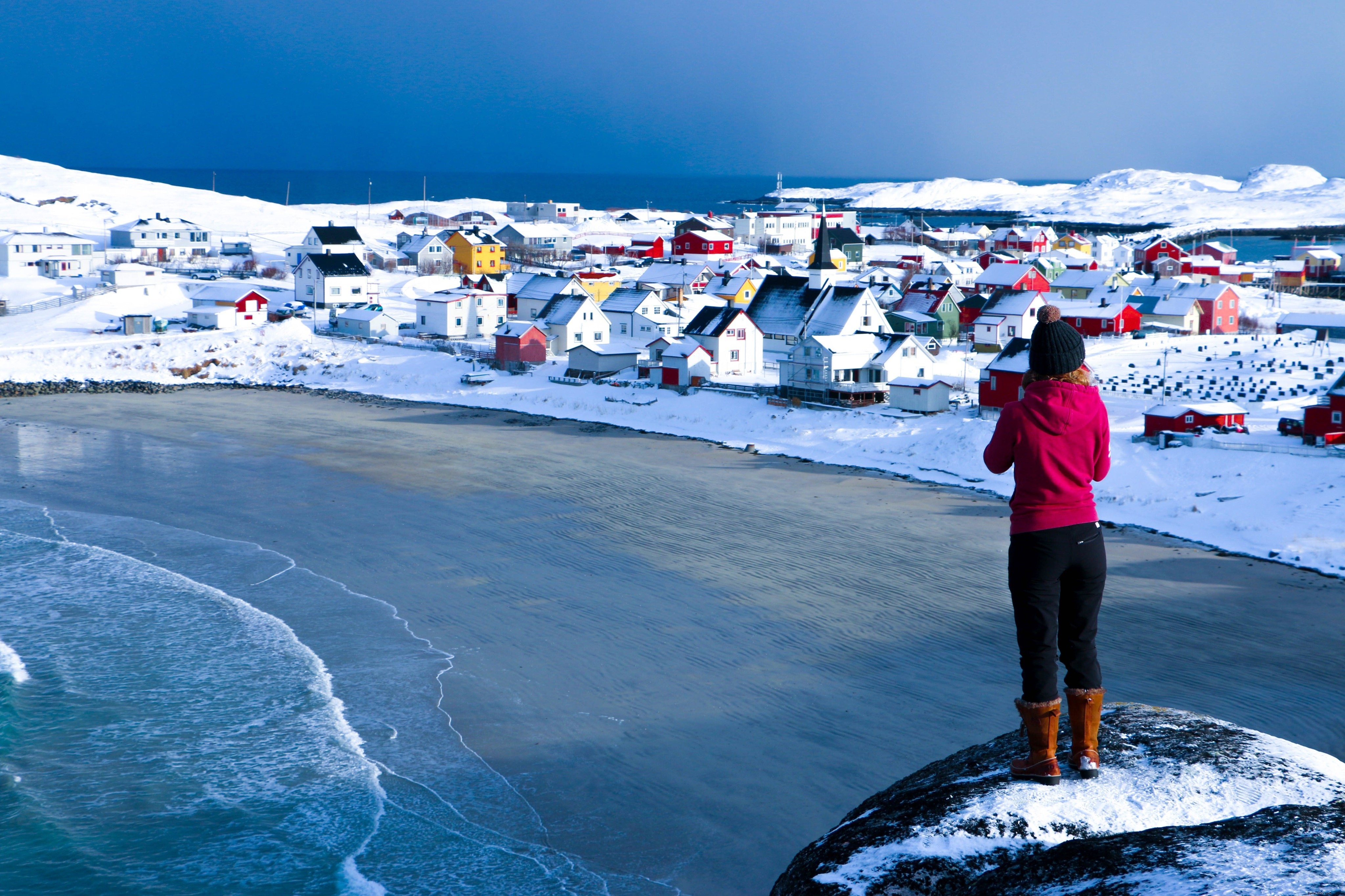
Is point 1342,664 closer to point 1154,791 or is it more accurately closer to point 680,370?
point 1154,791

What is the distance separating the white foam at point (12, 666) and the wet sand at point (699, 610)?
15.1 feet

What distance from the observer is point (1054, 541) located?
413 cm

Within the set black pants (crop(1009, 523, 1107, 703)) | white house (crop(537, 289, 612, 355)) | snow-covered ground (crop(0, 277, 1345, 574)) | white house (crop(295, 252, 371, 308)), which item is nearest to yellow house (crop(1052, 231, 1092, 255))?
snow-covered ground (crop(0, 277, 1345, 574))

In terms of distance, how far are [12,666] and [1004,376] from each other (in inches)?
886

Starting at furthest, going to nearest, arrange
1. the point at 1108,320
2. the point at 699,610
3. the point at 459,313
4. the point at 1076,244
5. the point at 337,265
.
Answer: the point at 1076,244 < the point at 337,265 < the point at 459,313 < the point at 1108,320 < the point at 699,610

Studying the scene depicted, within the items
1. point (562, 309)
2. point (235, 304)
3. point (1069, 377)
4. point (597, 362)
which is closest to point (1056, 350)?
point (1069, 377)

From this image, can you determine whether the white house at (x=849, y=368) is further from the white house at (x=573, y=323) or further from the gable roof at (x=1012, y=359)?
the white house at (x=573, y=323)

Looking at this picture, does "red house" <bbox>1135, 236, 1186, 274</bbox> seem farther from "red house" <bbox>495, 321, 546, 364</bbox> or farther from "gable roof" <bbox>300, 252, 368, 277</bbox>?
"gable roof" <bbox>300, 252, 368, 277</bbox>

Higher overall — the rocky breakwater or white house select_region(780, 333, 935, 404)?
white house select_region(780, 333, 935, 404)

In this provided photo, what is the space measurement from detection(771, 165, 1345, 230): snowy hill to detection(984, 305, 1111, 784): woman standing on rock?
126509mm

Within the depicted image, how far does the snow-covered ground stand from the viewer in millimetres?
20953

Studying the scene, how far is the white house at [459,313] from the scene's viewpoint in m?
42.2

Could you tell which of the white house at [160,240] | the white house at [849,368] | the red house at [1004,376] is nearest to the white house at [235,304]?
the white house at [160,240]

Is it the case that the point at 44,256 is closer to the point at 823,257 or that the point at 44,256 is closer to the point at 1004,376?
the point at 823,257
